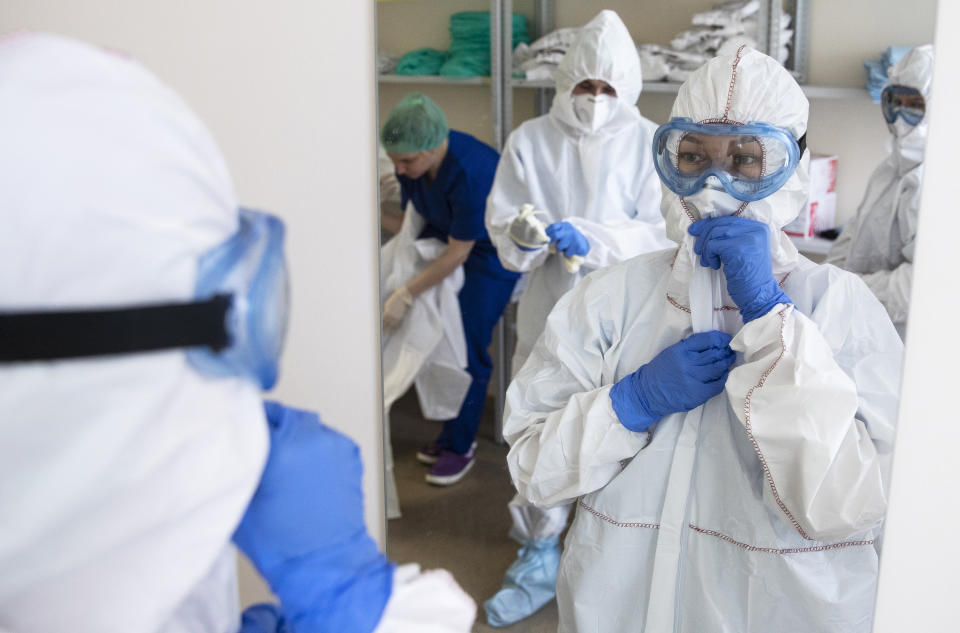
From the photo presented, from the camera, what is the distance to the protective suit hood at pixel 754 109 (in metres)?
1.23

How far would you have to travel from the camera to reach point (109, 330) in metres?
0.69

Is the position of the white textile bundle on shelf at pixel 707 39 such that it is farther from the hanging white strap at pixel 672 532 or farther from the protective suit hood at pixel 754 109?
the hanging white strap at pixel 672 532

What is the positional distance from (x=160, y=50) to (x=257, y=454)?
0.76 meters

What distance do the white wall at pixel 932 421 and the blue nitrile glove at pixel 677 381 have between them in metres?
0.38

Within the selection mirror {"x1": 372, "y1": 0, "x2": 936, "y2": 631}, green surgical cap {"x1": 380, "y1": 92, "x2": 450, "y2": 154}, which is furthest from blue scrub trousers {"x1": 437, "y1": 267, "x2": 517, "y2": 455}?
green surgical cap {"x1": 380, "y1": 92, "x2": 450, "y2": 154}

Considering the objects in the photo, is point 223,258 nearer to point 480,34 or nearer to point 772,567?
point 480,34

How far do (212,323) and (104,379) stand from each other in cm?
9

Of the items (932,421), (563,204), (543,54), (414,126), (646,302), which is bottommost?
(932,421)

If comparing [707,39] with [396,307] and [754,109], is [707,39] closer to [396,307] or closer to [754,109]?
[754,109]

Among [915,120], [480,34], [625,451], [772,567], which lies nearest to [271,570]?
[625,451]

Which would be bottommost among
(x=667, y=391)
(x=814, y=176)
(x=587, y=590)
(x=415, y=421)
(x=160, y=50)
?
(x=587, y=590)

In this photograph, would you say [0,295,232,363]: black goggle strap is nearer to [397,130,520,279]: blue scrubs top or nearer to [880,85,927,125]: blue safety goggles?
[397,130,520,279]: blue scrubs top

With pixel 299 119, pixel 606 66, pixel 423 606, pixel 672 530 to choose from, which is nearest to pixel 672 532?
pixel 672 530

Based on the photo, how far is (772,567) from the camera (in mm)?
1315
